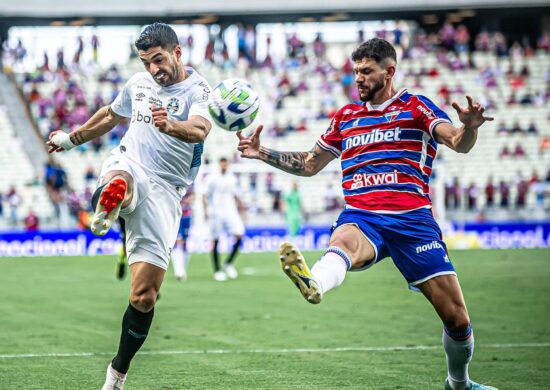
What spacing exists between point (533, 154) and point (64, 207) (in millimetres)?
18844

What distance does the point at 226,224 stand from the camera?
20984 mm

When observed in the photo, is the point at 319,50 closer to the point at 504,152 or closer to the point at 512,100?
the point at 512,100

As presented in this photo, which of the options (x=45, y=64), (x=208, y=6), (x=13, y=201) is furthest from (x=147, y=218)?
(x=208, y=6)

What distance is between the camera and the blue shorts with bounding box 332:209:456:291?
6.93 metres

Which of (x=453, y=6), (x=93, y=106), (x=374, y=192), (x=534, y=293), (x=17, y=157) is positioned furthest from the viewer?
(x=453, y=6)

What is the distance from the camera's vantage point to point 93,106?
40.5m

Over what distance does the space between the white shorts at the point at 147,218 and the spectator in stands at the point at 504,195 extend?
28.6m

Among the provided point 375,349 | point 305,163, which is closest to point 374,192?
point 305,163

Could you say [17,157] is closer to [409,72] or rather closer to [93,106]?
[93,106]

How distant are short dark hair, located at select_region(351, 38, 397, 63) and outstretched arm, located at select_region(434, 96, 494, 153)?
72cm

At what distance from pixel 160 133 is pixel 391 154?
178 centimetres

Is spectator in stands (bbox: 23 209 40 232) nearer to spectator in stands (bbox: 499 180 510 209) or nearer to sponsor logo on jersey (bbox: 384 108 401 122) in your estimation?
spectator in stands (bbox: 499 180 510 209)

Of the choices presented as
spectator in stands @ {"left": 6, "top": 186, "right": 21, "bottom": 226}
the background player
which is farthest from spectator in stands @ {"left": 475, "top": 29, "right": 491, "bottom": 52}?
the background player

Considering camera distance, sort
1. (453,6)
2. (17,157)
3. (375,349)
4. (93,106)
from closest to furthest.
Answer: (375,349) < (17,157) < (93,106) < (453,6)
